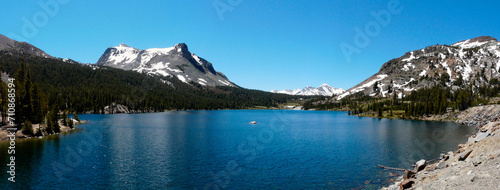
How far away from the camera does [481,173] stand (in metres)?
22.8

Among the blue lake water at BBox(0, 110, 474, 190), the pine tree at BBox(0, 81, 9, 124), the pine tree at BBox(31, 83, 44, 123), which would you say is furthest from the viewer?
the pine tree at BBox(31, 83, 44, 123)

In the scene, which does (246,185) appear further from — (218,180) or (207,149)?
(207,149)

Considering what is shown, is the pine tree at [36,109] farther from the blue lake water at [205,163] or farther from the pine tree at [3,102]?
the blue lake water at [205,163]

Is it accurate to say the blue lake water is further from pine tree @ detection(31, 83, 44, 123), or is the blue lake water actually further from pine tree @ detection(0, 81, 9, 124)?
pine tree @ detection(31, 83, 44, 123)

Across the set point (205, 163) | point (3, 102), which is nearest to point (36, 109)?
point (3, 102)

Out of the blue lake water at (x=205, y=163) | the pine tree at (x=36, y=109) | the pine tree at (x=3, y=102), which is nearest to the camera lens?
the blue lake water at (x=205, y=163)

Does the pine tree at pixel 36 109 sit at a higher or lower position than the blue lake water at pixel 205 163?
higher

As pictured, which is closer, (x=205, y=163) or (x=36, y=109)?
(x=205, y=163)

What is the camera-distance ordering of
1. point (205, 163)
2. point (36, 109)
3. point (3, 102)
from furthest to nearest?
point (36, 109), point (3, 102), point (205, 163)

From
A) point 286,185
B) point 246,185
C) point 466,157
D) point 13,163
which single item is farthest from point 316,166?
point 13,163

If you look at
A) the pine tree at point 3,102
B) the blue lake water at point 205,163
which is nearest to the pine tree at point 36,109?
the pine tree at point 3,102

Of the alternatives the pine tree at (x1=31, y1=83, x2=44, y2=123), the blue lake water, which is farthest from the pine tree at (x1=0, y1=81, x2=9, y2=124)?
the blue lake water

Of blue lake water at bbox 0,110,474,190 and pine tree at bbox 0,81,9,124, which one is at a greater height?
pine tree at bbox 0,81,9,124

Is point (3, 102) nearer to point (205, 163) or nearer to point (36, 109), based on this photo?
point (36, 109)
